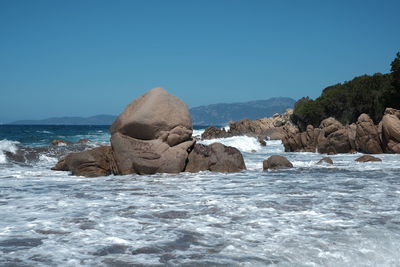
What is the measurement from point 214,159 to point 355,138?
14.3 metres

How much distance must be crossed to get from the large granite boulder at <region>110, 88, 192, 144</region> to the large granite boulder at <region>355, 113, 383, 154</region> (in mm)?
13553

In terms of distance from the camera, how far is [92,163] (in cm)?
→ 1457

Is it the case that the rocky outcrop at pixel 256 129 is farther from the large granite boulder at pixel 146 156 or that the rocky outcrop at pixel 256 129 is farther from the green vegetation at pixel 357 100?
the large granite boulder at pixel 146 156

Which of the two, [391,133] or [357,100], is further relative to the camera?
[357,100]

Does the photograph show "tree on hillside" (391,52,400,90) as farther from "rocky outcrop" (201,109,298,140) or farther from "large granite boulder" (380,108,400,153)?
"rocky outcrop" (201,109,298,140)

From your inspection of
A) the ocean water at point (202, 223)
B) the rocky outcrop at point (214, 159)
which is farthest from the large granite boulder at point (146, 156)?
the ocean water at point (202, 223)

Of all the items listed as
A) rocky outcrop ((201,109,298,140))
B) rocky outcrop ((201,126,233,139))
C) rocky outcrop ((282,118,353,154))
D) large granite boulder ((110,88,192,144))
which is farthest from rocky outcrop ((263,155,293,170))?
rocky outcrop ((201,126,233,139))

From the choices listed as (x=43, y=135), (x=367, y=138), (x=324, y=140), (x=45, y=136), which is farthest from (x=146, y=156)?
(x=43, y=135)

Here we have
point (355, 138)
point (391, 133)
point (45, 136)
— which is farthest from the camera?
point (45, 136)

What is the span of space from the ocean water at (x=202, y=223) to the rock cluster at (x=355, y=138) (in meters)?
12.7

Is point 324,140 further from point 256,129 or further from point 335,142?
point 256,129

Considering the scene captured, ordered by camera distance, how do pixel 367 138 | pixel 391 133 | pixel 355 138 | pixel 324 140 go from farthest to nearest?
pixel 324 140 < pixel 355 138 < pixel 367 138 < pixel 391 133

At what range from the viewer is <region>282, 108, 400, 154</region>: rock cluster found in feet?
77.6

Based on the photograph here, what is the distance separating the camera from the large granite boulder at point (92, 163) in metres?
14.4
